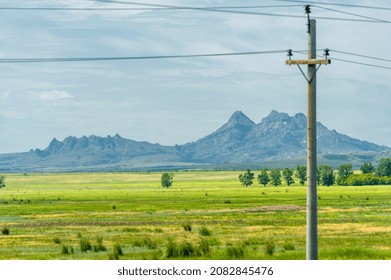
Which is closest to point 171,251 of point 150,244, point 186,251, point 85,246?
point 186,251

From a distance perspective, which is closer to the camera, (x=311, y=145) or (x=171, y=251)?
(x=311, y=145)

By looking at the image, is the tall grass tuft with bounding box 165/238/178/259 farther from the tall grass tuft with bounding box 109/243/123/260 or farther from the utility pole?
the utility pole

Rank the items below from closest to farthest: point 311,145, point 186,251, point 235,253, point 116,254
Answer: point 311,145 → point 235,253 → point 186,251 → point 116,254

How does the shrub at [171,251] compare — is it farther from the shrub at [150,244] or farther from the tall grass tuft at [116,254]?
→ the shrub at [150,244]

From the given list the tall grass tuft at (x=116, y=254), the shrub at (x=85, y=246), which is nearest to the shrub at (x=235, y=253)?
the tall grass tuft at (x=116, y=254)

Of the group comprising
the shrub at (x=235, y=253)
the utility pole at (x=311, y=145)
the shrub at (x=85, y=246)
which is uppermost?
the utility pole at (x=311, y=145)

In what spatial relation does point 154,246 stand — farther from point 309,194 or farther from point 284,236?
point 309,194

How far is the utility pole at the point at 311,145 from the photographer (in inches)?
1153

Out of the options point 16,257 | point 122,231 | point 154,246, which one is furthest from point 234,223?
point 16,257

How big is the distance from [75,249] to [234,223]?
30464 mm

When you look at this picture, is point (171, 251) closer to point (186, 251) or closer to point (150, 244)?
point (186, 251)

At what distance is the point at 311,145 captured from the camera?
29531 mm

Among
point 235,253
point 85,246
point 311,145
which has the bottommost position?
point 85,246

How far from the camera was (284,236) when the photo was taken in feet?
194
